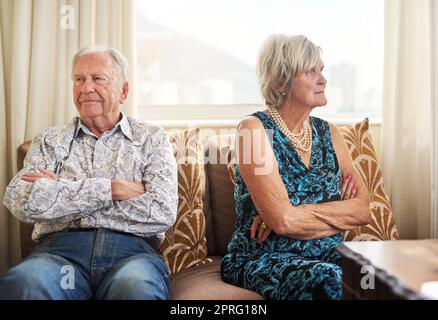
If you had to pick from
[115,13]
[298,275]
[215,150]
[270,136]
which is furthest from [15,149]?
[298,275]

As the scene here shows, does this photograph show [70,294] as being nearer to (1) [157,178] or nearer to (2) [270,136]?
(1) [157,178]

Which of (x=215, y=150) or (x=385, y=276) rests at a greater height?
(x=215, y=150)

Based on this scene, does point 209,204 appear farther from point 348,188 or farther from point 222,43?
point 222,43

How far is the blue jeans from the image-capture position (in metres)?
1.50

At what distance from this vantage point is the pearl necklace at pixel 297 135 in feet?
6.22

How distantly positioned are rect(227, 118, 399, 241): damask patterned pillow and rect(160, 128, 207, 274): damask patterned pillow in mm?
159

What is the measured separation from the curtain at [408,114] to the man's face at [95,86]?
1280 mm

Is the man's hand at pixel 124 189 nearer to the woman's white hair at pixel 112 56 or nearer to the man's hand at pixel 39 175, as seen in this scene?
the man's hand at pixel 39 175

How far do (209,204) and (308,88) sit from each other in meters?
0.66

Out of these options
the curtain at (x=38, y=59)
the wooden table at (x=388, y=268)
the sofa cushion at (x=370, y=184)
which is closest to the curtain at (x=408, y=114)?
the sofa cushion at (x=370, y=184)

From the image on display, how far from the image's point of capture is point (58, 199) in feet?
5.62

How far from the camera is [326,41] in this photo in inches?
106
